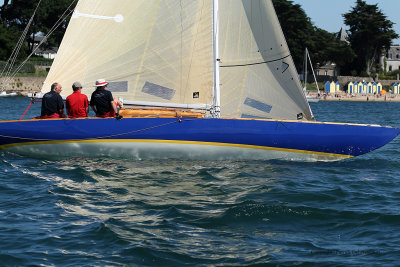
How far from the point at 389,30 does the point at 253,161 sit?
98.0 m

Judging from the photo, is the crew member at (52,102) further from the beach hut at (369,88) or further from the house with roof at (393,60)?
the house with roof at (393,60)

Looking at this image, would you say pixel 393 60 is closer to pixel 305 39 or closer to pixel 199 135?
pixel 305 39

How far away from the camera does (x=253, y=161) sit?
14258 mm

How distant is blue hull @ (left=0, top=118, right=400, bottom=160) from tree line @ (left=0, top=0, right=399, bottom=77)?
7552cm

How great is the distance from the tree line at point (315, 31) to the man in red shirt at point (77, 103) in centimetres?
7519

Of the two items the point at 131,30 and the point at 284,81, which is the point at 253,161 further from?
the point at 131,30

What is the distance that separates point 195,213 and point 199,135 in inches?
182

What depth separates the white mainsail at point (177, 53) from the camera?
49.1 feet

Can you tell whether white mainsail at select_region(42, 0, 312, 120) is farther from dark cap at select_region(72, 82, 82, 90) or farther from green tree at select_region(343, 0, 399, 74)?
green tree at select_region(343, 0, 399, 74)

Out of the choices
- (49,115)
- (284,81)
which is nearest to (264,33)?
(284,81)

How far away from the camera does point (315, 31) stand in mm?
105500

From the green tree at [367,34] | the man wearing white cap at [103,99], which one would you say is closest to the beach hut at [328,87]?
the green tree at [367,34]

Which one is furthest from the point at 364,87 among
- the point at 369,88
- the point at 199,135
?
the point at 199,135

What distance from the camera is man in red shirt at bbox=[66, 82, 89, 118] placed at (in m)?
14.4
